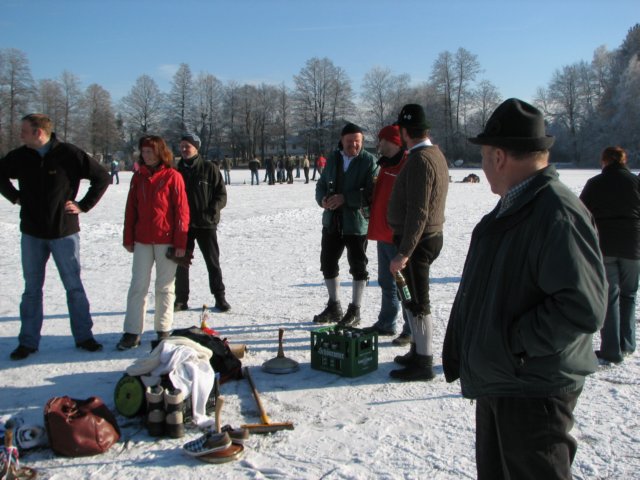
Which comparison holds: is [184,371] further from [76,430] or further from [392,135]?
[392,135]

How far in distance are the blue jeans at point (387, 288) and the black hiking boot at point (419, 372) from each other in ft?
3.47

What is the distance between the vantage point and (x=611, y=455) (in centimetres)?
359

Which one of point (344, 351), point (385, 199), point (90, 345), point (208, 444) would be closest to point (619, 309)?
point (385, 199)

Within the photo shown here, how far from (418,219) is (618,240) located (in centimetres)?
204

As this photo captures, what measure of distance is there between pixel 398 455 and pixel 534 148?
87.3 inches

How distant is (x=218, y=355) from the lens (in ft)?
15.8

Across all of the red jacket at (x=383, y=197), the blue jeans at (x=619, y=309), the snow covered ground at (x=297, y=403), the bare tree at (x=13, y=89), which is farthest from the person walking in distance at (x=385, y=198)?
the bare tree at (x=13, y=89)

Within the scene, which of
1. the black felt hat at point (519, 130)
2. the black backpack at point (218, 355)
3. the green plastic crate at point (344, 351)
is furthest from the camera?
the green plastic crate at point (344, 351)

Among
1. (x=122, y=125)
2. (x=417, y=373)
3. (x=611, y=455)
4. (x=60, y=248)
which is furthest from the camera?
(x=122, y=125)

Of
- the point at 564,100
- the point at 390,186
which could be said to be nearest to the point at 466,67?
the point at 564,100

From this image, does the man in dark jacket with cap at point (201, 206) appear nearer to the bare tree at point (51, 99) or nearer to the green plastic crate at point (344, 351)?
the green plastic crate at point (344, 351)

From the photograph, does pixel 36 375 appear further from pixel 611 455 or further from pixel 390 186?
pixel 611 455

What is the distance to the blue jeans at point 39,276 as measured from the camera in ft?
17.7

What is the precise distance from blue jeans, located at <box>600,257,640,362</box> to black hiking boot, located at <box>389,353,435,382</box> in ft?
5.45
